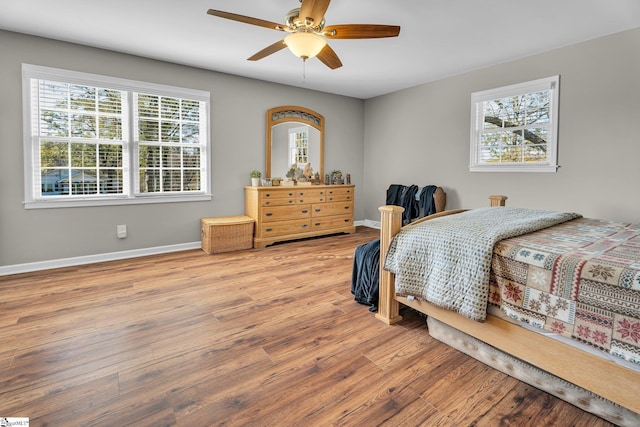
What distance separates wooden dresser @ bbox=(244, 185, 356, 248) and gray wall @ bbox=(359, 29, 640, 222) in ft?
4.37

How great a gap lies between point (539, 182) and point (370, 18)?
2843 millimetres

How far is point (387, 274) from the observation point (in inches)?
93.9

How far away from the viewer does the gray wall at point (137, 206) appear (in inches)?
139

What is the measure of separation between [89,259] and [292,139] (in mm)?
3345

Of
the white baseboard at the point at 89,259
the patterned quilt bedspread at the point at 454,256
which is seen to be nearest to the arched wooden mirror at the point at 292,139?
the white baseboard at the point at 89,259

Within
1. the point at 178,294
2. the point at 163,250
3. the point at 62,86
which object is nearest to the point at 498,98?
the point at 178,294

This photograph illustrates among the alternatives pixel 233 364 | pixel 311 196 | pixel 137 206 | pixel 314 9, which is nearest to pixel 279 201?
pixel 311 196

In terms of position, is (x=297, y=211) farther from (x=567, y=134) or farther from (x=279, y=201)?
(x=567, y=134)

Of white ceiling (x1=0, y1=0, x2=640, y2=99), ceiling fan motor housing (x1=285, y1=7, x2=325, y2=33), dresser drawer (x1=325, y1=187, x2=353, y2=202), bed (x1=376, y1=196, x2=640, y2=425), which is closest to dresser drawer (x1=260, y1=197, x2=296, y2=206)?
dresser drawer (x1=325, y1=187, x2=353, y2=202)

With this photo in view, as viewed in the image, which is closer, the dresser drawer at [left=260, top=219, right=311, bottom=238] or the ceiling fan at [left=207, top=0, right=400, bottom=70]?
the ceiling fan at [left=207, top=0, right=400, bottom=70]

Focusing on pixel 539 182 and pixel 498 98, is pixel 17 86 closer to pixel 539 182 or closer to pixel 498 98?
pixel 498 98

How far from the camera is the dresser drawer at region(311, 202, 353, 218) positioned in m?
5.47

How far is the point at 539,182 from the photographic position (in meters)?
4.16

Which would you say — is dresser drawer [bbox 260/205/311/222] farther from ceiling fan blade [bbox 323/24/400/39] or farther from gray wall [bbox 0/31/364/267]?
ceiling fan blade [bbox 323/24/400/39]
